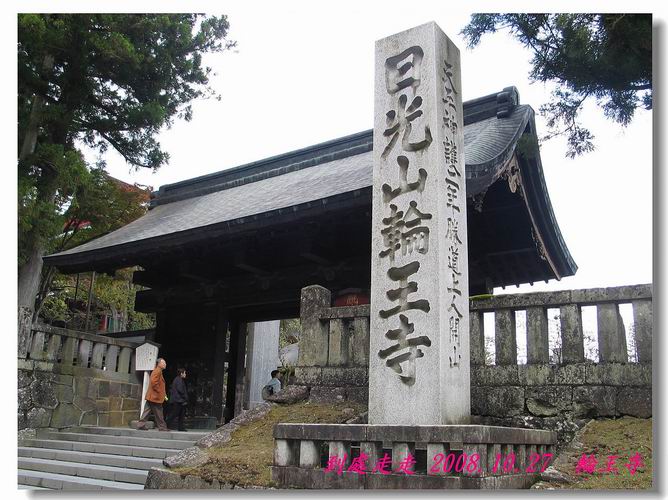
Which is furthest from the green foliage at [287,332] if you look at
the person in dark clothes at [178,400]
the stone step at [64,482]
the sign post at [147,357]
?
the stone step at [64,482]

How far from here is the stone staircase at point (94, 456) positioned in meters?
Result: 6.98

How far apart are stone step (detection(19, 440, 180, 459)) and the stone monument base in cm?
337

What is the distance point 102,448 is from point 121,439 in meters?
0.46

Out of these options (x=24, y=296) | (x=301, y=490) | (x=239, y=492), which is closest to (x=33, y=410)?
(x=24, y=296)

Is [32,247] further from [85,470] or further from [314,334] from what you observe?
[314,334]

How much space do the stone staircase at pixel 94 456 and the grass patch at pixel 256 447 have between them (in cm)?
82

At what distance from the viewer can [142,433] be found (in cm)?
896

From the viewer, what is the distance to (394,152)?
5625 millimetres

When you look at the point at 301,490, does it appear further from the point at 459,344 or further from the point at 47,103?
the point at 47,103

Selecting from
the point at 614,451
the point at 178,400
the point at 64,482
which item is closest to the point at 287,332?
→ the point at 178,400

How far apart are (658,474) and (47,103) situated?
1125 cm

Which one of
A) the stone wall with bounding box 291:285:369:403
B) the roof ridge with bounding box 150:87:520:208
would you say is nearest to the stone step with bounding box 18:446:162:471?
the stone wall with bounding box 291:285:369:403

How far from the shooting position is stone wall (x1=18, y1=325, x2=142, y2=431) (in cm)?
977

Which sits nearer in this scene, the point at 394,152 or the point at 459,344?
the point at 459,344
